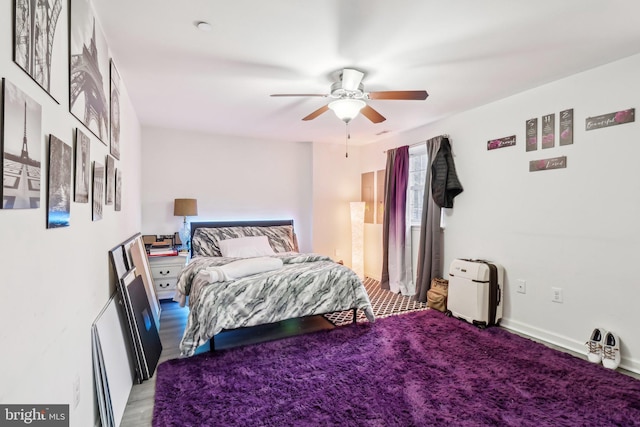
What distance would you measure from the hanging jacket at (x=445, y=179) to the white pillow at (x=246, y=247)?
7.72 feet

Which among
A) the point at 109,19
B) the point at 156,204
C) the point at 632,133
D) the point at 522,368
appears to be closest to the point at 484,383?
the point at 522,368

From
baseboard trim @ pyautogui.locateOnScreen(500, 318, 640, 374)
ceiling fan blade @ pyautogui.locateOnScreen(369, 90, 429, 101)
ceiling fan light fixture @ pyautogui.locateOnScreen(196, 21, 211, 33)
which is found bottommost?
baseboard trim @ pyautogui.locateOnScreen(500, 318, 640, 374)

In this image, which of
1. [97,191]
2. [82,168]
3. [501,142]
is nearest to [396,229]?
[501,142]

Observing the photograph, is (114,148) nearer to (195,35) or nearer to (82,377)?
(195,35)

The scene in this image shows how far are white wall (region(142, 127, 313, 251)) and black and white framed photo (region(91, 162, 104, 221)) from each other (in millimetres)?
2757

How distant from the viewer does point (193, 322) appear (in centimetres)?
270

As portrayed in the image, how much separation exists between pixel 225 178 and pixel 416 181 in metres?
2.90

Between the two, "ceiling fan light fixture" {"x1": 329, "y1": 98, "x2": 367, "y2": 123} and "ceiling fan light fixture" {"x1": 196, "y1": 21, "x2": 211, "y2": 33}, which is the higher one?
"ceiling fan light fixture" {"x1": 196, "y1": 21, "x2": 211, "y2": 33}

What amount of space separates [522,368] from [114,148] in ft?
11.8

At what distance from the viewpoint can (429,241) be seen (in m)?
4.14

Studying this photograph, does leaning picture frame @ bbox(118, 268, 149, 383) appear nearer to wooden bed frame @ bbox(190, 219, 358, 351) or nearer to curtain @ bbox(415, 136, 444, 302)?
wooden bed frame @ bbox(190, 219, 358, 351)

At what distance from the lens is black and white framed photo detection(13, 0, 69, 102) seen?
98 cm

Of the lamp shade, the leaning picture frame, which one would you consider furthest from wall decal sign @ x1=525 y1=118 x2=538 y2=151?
the lamp shade

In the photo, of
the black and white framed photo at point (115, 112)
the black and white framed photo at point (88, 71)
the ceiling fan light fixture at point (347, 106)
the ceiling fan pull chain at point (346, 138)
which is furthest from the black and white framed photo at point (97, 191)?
the ceiling fan pull chain at point (346, 138)
